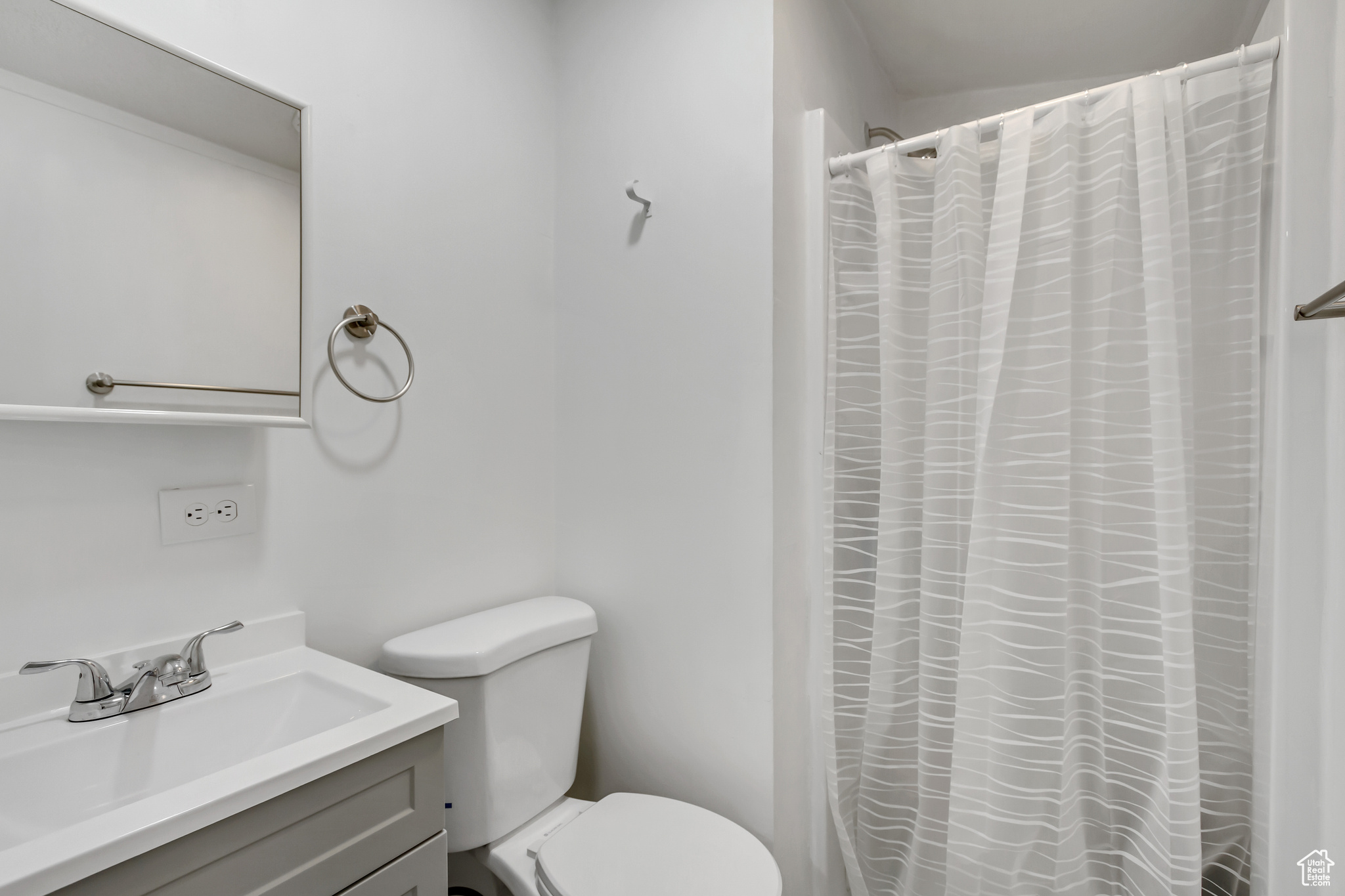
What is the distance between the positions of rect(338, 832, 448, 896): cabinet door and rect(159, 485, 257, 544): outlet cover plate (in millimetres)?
580

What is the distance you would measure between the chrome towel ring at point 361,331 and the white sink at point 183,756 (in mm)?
Answer: 480

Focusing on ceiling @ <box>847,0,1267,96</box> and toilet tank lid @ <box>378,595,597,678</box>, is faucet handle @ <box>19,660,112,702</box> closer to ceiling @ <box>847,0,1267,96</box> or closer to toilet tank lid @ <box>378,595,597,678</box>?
toilet tank lid @ <box>378,595,597,678</box>

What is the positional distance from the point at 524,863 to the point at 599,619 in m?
0.53

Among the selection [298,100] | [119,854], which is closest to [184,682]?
[119,854]

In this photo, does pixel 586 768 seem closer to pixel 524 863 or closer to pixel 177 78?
pixel 524 863

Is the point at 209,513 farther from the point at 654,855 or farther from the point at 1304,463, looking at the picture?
the point at 1304,463

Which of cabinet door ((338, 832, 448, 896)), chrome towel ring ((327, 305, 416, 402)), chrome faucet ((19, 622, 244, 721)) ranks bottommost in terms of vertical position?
cabinet door ((338, 832, 448, 896))

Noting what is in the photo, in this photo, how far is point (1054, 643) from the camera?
1152 millimetres

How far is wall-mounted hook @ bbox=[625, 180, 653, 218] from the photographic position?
4.69 feet

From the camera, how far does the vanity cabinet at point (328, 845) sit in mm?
658

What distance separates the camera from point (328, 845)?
2.59ft

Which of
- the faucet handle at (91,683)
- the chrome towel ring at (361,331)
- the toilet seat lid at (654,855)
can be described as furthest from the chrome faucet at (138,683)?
the toilet seat lid at (654,855)

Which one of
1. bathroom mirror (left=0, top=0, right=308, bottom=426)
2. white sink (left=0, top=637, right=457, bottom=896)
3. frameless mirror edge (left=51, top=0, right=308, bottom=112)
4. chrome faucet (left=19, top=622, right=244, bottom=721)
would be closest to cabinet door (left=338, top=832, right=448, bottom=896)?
white sink (left=0, top=637, right=457, bottom=896)

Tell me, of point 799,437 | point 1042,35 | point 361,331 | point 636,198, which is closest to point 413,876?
point 361,331
